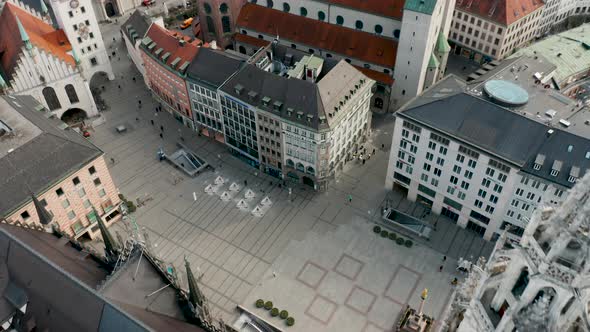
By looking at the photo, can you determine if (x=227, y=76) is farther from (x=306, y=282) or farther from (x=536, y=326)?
(x=536, y=326)

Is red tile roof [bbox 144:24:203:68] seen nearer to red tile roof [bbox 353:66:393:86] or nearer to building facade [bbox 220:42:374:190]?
building facade [bbox 220:42:374:190]

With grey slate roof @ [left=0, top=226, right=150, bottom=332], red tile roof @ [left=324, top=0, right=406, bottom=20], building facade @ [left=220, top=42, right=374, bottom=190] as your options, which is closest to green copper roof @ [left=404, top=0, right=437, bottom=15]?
→ red tile roof @ [left=324, top=0, right=406, bottom=20]

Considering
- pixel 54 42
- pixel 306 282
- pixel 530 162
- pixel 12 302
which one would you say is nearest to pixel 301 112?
pixel 306 282

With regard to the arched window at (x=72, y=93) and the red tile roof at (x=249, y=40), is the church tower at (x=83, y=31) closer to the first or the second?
the arched window at (x=72, y=93)

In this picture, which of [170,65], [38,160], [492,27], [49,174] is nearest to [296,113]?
[170,65]

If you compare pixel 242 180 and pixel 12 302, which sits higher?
pixel 12 302

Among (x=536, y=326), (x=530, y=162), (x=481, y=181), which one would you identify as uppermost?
(x=536, y=326)

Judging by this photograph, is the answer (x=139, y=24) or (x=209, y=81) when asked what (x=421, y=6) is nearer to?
(x=209, y=81)
